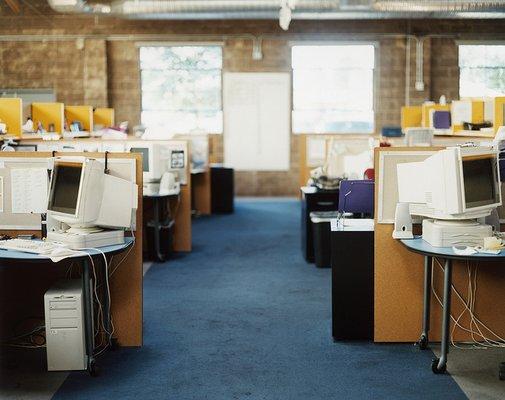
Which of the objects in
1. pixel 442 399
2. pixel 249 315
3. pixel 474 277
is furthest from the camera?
pixel 249 315

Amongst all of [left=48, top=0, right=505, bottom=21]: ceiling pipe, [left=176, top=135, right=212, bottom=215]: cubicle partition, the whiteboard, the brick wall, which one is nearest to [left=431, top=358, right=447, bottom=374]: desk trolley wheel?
[left=176, top=135, right=212, bottom=215]: cubicle partition

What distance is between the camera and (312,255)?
642cm

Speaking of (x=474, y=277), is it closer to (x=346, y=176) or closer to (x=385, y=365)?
(x=385, y=365)

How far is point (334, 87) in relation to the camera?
39.1 ft

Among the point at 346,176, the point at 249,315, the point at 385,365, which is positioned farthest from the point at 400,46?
the point at 385,365

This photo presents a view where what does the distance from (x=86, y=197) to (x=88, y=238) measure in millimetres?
206

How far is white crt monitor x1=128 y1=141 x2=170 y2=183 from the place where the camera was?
6293 millimetres

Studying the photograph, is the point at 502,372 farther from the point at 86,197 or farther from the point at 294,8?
the point at 294,8

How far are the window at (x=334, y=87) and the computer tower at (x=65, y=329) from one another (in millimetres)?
8885

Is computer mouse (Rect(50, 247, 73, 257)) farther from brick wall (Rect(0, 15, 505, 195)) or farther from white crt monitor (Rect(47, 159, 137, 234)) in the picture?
brick wall (Rect(0, 15, 505, 195))

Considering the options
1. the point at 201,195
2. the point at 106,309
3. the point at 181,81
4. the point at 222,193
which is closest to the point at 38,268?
the point at 106,309

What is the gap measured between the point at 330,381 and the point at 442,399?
547 mm

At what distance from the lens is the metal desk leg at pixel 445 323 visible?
3.45m

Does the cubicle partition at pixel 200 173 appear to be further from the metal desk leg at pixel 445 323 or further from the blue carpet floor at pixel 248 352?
the metal desk leg at pixel 445 323
